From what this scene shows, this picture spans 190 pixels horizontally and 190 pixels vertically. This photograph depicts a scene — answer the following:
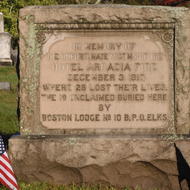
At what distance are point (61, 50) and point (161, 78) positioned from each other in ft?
3.40

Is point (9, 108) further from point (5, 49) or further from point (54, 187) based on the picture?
point (5, 49)

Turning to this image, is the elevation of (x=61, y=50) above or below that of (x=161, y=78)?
above

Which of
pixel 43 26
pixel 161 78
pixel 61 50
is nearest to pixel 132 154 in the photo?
pixel 161 78

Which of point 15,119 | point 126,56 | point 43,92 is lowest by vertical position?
point 15,119

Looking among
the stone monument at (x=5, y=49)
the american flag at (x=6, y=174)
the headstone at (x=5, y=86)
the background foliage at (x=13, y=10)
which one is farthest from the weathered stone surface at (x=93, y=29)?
the background foliage at (x=13, y=10)

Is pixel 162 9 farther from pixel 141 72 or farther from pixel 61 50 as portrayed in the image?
pixel 61 50

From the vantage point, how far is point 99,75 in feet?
13.8

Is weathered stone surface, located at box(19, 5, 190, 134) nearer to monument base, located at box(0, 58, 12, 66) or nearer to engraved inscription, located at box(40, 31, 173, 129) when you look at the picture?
engraved inscription, located at box(40, 31, 173, 129)

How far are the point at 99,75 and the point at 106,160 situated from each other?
2.75ft

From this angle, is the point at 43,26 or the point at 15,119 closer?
the point at 43,26

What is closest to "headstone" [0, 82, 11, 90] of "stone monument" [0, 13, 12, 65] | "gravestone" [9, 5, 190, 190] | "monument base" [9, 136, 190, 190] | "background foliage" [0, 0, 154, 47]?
"stone monument" [0, 13, 12, 65]

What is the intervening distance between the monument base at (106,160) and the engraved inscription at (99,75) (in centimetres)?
24

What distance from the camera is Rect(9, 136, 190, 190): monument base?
404cm

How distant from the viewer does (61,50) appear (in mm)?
4211
